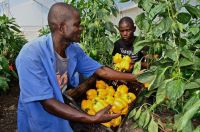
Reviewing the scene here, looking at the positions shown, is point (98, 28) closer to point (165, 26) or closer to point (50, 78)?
point (50, 78)

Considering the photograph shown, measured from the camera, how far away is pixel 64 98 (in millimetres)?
2139

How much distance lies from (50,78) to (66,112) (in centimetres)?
23

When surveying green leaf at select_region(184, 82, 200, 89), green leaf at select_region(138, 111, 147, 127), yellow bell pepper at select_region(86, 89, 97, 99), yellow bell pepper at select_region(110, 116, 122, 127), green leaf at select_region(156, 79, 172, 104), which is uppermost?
green leaf at select_region(184, 82, 200, 89)

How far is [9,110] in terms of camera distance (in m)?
4.36

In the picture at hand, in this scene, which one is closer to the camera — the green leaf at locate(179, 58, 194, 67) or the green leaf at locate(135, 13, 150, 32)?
the green leaf at locate(179, 58, 194, 67)

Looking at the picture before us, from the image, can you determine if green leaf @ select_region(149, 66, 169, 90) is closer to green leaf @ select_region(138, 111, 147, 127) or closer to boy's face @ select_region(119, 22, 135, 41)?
green leaf @ select_region(138, 111, 147, 127)

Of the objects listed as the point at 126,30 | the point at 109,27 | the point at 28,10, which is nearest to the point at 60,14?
the point at 109,27

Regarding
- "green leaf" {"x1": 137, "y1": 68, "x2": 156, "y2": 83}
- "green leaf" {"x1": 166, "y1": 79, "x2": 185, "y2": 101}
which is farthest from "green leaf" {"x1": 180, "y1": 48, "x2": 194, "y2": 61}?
"green leaf" {"x1": 137, "y1": 68, "x2": 156, "y2": 83}

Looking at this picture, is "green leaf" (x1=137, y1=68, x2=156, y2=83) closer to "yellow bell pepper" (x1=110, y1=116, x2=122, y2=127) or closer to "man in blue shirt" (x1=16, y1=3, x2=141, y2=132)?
"man in blue shirt" (x1=16, y1=3, x2=141, y2=132)

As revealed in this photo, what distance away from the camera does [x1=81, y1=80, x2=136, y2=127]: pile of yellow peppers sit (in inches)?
84.2

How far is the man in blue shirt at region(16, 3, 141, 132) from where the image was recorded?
188 centimetres

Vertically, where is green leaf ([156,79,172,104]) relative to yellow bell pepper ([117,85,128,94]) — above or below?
above

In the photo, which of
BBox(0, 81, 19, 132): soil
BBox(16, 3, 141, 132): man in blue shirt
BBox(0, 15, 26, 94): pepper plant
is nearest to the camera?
BBox(16, 3, 141, 132): man in blue shirt

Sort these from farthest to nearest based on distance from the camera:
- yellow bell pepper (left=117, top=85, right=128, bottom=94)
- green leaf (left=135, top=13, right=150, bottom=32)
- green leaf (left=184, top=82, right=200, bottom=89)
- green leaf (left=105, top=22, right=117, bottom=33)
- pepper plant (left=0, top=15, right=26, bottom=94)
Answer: pepper plant (left=0, top=15, right=26, bottom=94) < green leaf (left=105, top=22, right=117, bottom=33) < yellow bell pepper (left=117, top=85, right=128, bottom=94) < green leaf (left=135, top=13, right=150, bottom=32) < green leaf (left=184, top=82, right=200, bottom=89)
